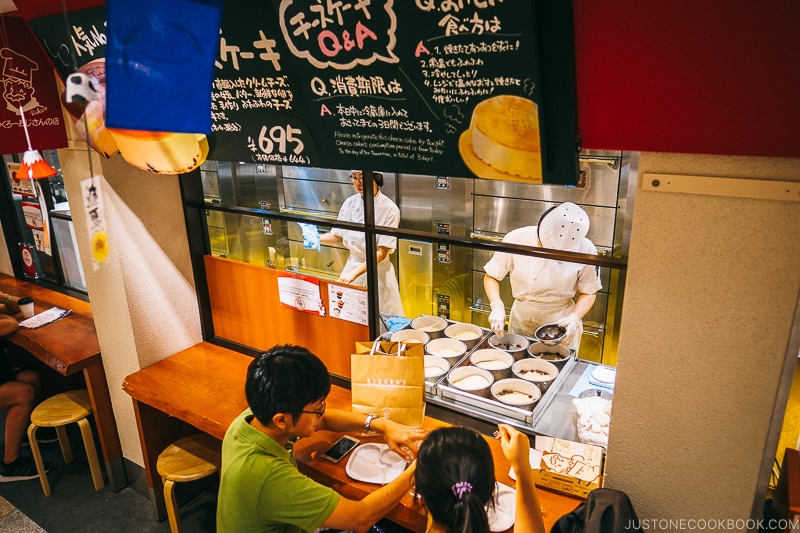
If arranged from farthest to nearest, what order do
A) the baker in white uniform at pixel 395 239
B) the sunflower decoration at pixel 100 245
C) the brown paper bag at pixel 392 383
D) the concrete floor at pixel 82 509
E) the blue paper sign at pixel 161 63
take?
the baker in white uniform at pixel 395 239 → the concrete floor at pixel 82 509 → the sunflower decoration at pixel 100 245 → the brown paper bag at pixel 392 383 → the blue paper sign at pixel 161 63

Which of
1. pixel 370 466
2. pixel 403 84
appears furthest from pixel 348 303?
pixel 403 84

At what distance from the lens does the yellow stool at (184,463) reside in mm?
3475

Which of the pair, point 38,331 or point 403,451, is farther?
point 38,331

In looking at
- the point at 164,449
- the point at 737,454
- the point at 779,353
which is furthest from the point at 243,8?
the point at 164,449

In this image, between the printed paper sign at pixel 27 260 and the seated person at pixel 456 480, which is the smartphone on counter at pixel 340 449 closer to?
the seated person at pixel 456 480

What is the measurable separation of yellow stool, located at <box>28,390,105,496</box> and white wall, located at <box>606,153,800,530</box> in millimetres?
4031

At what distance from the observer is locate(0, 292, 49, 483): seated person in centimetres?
451

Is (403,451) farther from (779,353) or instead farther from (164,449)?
(164,449)

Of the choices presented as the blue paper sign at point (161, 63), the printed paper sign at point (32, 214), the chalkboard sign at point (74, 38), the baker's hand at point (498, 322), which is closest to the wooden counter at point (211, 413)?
the baker's hand at point (498, 322)

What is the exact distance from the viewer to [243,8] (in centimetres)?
237

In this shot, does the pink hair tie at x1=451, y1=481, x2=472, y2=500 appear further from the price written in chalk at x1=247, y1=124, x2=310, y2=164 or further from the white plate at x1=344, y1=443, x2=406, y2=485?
the price written in chalk at x1=247, y1=124, x2=310, y2=164

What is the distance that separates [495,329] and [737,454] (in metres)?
1.83

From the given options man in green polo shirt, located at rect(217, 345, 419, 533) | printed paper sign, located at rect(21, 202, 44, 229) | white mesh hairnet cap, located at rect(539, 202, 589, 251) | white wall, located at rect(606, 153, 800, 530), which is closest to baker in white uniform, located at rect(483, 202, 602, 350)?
white mesh hairnet cap, located at rect(539, 202, 589, 251)

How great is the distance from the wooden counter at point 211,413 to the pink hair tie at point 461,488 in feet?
2.34
